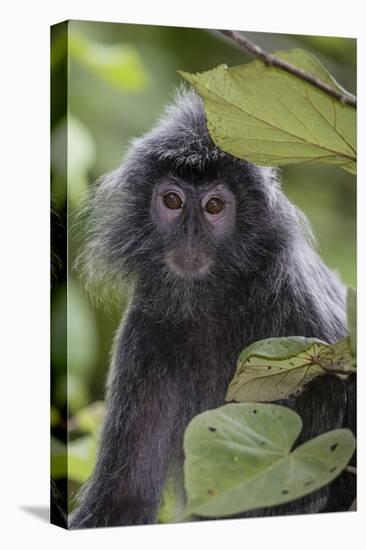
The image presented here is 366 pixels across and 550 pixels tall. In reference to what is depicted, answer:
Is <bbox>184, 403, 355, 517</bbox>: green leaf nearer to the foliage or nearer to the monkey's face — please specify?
the foliage

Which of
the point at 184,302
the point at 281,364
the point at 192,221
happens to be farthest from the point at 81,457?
the point at 281,364

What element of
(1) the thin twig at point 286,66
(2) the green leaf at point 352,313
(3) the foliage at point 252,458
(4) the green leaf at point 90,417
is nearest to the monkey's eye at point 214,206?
(4) the green leaf at point 90,417

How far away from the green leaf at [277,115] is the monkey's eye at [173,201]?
1.74 meters

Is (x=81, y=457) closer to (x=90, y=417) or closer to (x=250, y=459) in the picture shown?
(x=90, y=417)

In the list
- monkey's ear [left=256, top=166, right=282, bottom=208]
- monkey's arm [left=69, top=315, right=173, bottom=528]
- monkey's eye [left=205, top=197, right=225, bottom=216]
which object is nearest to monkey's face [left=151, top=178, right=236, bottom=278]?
monkey's eye [left=205, top=197, right=225, bottom=216]

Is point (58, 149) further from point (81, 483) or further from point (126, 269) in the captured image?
point (81, 483)

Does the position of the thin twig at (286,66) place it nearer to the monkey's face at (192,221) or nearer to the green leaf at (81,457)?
the monkey's face at (192,221)

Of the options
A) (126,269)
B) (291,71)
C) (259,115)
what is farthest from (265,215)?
(291,71)

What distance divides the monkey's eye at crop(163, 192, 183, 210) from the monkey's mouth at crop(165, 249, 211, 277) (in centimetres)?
16

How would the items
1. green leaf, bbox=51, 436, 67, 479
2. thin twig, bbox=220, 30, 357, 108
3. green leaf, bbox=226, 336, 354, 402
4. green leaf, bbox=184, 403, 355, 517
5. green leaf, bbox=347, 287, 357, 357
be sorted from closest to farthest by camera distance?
thin twig, bbox=220, 30, 357, 108, green leaf, bbox=347, 287, 357, 357, green leaf, bbox=184, 403, 355, 517, green leaf, bbox=226, 336, 354, 402, green leaf, bbox=51, 436, 67, 479

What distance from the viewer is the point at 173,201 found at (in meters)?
3.45

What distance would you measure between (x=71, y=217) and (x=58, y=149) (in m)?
0.26

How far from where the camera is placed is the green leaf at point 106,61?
321 centimetres

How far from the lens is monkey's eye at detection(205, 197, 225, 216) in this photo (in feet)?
11.3
